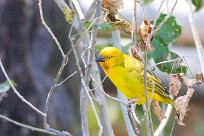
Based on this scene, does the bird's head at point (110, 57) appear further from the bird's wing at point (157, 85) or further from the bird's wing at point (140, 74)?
the bird's wing at point (157, 85)

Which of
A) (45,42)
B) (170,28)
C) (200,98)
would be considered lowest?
(200,98)

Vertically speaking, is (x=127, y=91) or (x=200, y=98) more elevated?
(x=127, y=91)

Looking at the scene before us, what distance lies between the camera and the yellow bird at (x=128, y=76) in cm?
329

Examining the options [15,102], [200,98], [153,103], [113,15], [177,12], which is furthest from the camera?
[200,98]

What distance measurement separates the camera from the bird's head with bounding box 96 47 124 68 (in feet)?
10.7

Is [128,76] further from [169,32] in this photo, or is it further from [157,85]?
[169,32]

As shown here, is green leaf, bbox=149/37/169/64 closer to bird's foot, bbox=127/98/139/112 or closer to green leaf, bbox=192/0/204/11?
bird's foot, bbox=127/98/139/112

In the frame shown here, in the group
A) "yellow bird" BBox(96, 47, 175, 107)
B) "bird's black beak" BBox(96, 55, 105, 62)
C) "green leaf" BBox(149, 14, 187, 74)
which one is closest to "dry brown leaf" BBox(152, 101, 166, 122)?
"yellow bird" BBox(96, 47, 175, 107)

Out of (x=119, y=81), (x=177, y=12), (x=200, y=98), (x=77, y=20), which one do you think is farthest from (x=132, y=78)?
(x=200, y=98)

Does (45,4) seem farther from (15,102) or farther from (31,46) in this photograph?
(15,102)

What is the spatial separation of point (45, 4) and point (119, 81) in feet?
4.43

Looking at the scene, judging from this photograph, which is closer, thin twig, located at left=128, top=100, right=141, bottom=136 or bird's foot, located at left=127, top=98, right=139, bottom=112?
thin twig, located at left=128, top=100, right=141, bottom=136

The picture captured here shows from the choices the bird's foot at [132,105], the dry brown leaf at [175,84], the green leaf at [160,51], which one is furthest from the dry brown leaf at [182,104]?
the green leaf at [160,51]

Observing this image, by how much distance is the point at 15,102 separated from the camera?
15.0 feet
